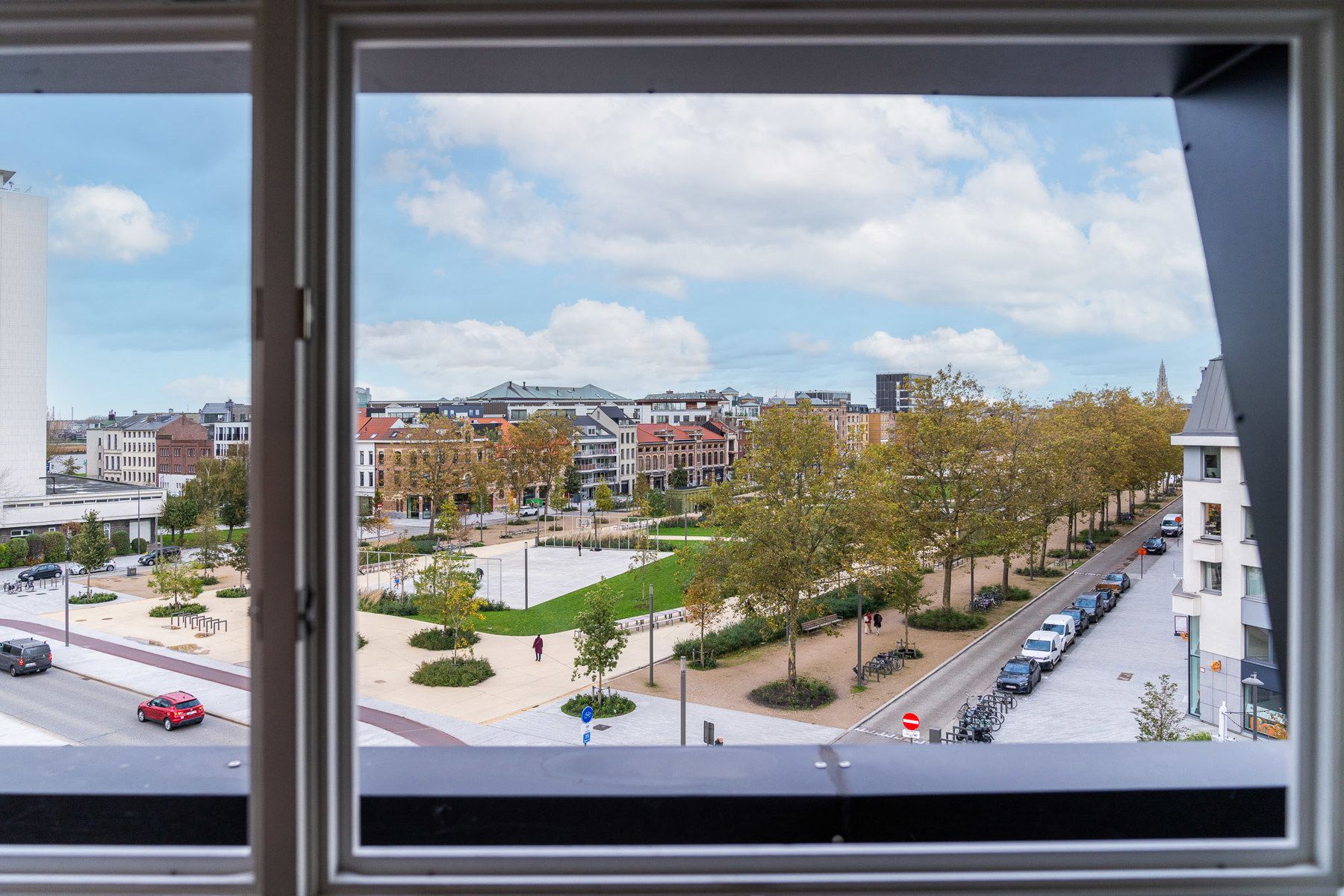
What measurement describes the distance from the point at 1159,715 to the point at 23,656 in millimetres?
6413

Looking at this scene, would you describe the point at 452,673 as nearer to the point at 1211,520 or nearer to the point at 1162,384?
the point at 1211,520

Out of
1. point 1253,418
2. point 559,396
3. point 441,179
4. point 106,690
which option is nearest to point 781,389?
point 559,396

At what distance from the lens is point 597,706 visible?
5.59 m

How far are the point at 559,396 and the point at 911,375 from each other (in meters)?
4.17

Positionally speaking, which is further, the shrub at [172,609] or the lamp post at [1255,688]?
the shrub at [172,609]

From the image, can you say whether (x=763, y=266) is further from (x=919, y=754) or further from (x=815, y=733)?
(x=919, y=754)

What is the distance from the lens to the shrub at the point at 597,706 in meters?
5.44

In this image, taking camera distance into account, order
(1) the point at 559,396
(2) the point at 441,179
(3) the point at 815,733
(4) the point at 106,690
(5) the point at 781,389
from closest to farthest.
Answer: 1. (2) the point at 441,179
2. (4) the point at 106,690
3. (3) the point at 815,733
4. (5) the point at 781,389
5. (1) the point at 559,396

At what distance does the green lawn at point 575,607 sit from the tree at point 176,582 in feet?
13.3

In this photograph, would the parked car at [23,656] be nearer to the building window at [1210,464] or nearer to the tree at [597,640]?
the tree at [597,640]

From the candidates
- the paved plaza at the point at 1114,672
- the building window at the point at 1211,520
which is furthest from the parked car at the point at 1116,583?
the building window at the point at 1211,520

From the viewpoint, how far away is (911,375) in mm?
7613

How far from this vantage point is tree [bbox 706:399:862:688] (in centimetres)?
653

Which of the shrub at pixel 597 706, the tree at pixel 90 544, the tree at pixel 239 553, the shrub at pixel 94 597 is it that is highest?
the tree at pixel 239 553
